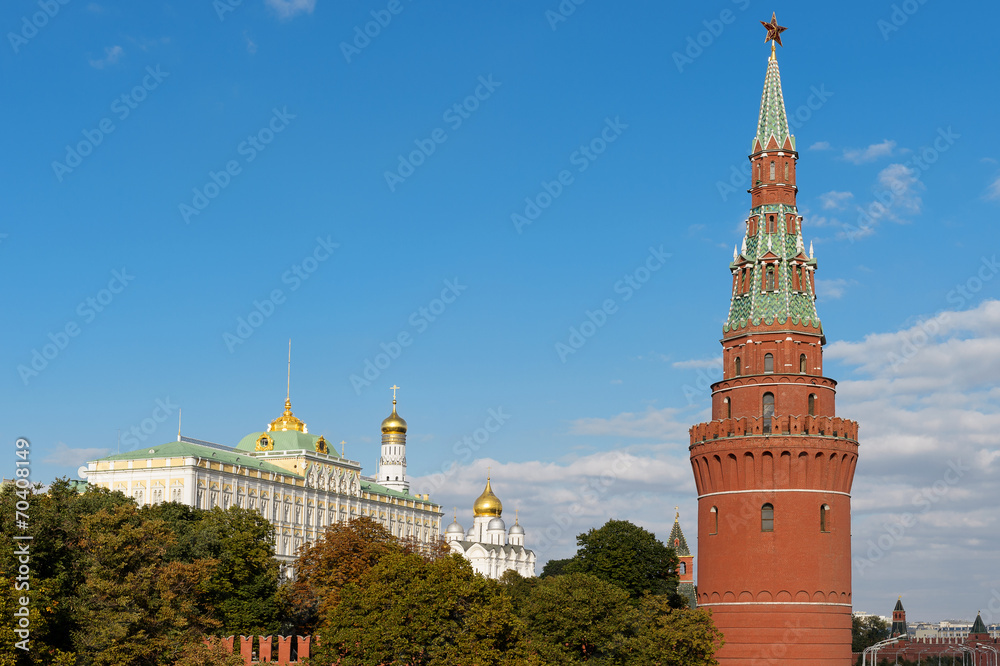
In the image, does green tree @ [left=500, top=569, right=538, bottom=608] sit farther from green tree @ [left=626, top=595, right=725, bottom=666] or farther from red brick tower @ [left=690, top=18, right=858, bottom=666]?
red brick tower @ [left=690, top=18, right=858, bottom=666]

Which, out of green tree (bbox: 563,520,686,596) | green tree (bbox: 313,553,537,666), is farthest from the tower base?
green tree (bbox: 563,520,686,596)

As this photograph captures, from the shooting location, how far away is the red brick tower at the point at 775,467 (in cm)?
7706

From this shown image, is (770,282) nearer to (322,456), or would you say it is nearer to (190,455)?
(190,455)

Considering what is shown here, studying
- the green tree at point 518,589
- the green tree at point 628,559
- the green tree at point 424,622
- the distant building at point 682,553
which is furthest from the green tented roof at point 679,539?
the green tree at point 424,622

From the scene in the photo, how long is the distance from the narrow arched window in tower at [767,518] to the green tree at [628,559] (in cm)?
2307

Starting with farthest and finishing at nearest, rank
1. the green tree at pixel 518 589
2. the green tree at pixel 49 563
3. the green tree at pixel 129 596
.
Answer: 1. the green tree at pixel 518 589
2. the green tree at pixel 129 596
3. the green tree at pixel 49 563

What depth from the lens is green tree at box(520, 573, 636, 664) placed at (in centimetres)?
7625

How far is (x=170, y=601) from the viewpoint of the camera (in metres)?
71.8

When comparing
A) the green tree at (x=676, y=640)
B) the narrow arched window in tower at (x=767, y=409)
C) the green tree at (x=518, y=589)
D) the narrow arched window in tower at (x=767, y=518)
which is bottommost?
the green tree at (x=676, y=640)

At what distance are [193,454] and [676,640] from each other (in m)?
81.7

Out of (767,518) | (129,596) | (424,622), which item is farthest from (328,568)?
(767,518)

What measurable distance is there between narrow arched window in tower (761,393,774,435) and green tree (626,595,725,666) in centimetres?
1212

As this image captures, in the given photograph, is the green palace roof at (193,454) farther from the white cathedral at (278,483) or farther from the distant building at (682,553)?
the distant building at (682,553)

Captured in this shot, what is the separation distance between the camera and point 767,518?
78188 millimetres
